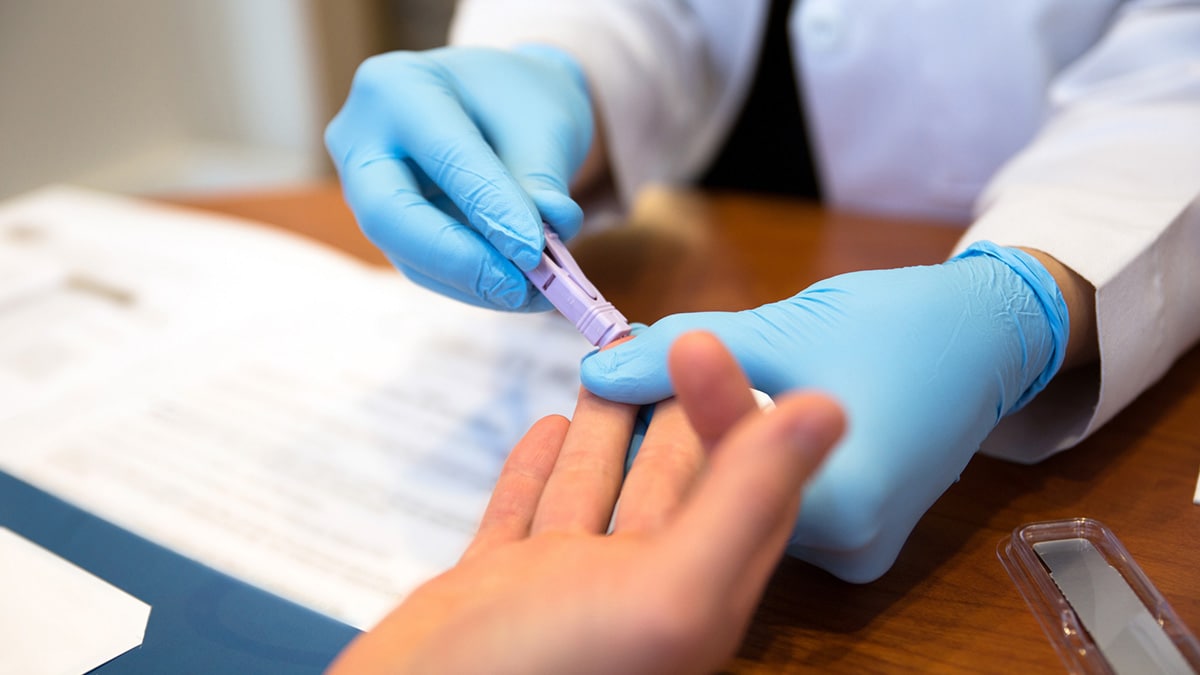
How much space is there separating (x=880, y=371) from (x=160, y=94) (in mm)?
2194

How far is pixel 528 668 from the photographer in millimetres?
320

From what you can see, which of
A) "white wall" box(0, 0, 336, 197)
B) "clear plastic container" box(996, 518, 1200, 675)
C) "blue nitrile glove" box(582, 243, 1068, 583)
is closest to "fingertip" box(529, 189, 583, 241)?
"blue nitrile glove" box(582, 243, 1068, 583)

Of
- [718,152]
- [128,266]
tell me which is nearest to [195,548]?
[128,266]

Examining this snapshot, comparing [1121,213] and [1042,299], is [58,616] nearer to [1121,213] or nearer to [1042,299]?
[1042,299]

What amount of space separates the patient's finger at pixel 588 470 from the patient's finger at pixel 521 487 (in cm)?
1

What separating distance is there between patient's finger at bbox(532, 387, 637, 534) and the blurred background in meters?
1.64

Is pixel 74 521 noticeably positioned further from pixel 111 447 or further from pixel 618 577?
pixel 618 577

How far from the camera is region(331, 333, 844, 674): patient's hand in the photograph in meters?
0.31

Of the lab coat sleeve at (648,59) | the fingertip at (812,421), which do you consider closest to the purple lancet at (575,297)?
the fingertip at (812,421)

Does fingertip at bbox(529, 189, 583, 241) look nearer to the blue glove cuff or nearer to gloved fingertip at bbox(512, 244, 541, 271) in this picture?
gloved fingertip at bbox(512, 244, 541, 271)

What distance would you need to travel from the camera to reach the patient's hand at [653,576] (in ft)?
1.00

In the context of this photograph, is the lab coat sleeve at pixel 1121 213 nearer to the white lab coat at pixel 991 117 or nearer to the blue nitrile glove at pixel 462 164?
the white lab coat at pixel 991 117

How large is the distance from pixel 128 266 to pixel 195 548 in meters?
0.51

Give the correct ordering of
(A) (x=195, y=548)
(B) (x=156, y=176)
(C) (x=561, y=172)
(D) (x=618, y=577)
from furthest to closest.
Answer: (B) (x=156, y=176) < (C) (x=561, y=172) < (A) (x=195, y=548) < (D) (x=618, y=577)
